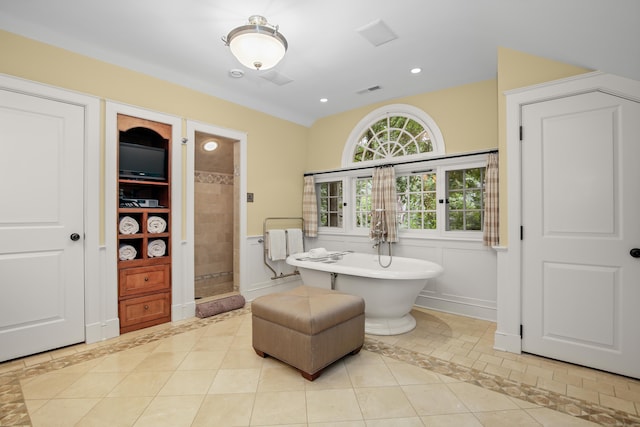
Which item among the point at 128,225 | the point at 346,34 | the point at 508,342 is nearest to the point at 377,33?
the point at 346,34

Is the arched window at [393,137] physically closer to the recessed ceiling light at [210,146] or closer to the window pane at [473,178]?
the window pane at [473,178]

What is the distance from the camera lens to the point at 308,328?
216cm

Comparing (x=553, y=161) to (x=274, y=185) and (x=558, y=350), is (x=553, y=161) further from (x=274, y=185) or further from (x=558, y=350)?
(x=274, y=185)

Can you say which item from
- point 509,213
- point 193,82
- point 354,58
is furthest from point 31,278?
point 509,213

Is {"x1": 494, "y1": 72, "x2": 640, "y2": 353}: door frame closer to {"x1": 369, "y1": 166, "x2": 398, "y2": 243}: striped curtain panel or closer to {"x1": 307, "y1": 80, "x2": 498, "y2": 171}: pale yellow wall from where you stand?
{"x1": 307, "y1": 80, "x2": 498, "y2": 171}: pale yellow wall

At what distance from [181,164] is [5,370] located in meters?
2.24

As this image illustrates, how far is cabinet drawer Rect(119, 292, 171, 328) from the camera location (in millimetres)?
3057

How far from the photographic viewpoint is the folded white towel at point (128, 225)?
10.2 ft

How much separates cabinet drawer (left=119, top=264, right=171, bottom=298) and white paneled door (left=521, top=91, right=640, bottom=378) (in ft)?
11.5

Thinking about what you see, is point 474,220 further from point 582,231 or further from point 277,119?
point 277,119

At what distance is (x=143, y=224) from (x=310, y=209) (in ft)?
7.78

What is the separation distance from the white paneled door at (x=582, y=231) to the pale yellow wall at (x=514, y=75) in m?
0.15

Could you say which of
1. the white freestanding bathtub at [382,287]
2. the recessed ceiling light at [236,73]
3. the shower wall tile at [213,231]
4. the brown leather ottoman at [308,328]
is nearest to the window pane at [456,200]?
the white freestanding bathtub at [382,287]

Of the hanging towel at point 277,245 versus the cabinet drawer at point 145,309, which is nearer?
the cabinet drawer at point 145,309
